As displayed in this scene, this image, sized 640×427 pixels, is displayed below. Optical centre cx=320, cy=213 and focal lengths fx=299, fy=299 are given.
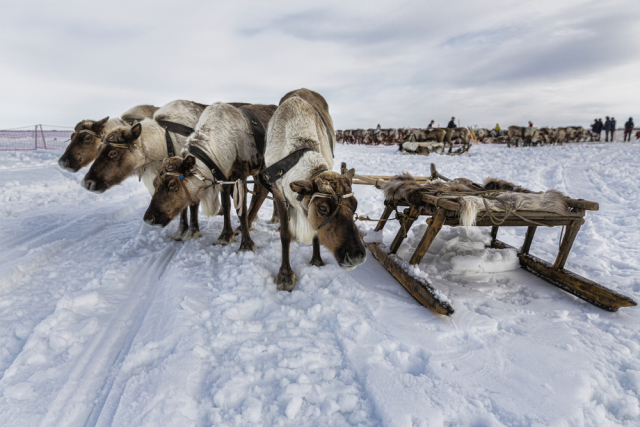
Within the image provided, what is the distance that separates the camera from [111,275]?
312cm

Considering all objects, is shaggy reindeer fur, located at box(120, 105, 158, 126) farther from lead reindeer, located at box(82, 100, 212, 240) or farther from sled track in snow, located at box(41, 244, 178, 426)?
sled track in snow, located at box(41, 244, 178, 426)

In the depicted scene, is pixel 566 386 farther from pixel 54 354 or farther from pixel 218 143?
pixel 218 143

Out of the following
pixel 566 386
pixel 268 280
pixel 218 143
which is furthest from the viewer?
pixel 218 143

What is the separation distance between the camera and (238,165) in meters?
4.07

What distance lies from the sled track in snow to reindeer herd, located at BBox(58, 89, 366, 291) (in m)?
1.16

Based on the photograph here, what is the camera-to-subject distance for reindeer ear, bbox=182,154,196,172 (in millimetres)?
3359

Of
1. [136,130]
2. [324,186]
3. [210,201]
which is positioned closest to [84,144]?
[136,130]

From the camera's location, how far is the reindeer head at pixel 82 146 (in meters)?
4.73

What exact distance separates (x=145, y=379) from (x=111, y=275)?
178 centimetres

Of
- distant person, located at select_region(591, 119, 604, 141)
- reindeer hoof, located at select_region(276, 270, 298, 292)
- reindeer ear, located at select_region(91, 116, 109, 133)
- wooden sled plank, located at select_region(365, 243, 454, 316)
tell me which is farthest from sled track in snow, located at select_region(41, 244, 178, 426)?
distant person, located at select_region(591, 119, 604, 141)

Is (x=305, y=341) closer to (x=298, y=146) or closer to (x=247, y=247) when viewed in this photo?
(x=298, y=146)

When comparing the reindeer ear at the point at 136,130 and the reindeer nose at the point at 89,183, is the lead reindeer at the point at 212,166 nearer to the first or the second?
the reindeer ear at the point at 136,130

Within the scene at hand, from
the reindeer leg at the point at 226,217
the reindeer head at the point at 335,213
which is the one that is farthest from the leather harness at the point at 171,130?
the reindeer head at the point at 335,213

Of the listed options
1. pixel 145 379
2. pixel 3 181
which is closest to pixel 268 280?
pixel 145 379
